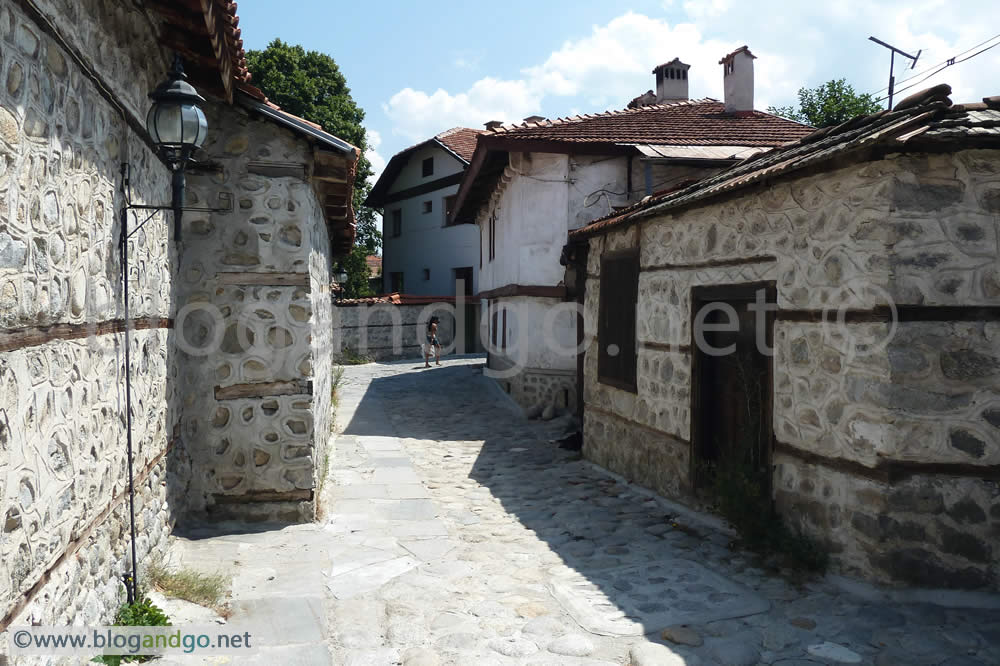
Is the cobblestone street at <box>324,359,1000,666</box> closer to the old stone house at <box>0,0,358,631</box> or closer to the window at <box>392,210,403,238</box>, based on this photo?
the old stone house at <box>0,0,358,631</box>

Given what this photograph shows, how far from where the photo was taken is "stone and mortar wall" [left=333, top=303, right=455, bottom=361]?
2112cm

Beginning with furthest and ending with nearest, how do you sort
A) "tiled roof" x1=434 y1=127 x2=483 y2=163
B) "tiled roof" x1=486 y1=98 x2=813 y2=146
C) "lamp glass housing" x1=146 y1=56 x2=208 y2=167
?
"tiled roof" x1=434 y1=127 x2=483 y2=163 → "tiled roof" x1=486 y1=98 x2=813 y2=146 → "lamp glass housing" x1=146 y1=56 x2=208 y2=167

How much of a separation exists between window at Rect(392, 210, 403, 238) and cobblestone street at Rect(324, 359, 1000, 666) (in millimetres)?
20396

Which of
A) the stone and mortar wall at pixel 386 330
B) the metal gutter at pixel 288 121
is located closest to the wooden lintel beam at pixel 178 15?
the metal gutter at pixel 288 121

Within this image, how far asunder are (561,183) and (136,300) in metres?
8.65

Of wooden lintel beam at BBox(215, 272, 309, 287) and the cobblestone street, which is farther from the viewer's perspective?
wooden lintel beam at BBox(215, 272, 309, 287)

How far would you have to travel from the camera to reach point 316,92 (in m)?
24.5

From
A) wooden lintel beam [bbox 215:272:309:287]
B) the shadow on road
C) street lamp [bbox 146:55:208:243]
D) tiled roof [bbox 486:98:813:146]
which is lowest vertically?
the shadow on road

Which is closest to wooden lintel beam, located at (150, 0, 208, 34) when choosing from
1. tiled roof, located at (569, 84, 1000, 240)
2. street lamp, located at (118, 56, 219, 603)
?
street lamp, located at (118, 56, 219, 603)

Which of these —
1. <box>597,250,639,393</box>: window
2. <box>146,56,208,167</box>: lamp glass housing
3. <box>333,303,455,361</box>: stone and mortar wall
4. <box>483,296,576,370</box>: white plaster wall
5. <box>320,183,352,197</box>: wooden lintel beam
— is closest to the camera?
<box>146,56,208,167</box>: lamp glass housing

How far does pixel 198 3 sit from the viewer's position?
13.4 feet

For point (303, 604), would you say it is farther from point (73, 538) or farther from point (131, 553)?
point (73, 538)

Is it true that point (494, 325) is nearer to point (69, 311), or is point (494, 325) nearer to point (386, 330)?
point (386, 330)

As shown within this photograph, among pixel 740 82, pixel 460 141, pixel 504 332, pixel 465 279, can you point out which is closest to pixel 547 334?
pixel 504 332
